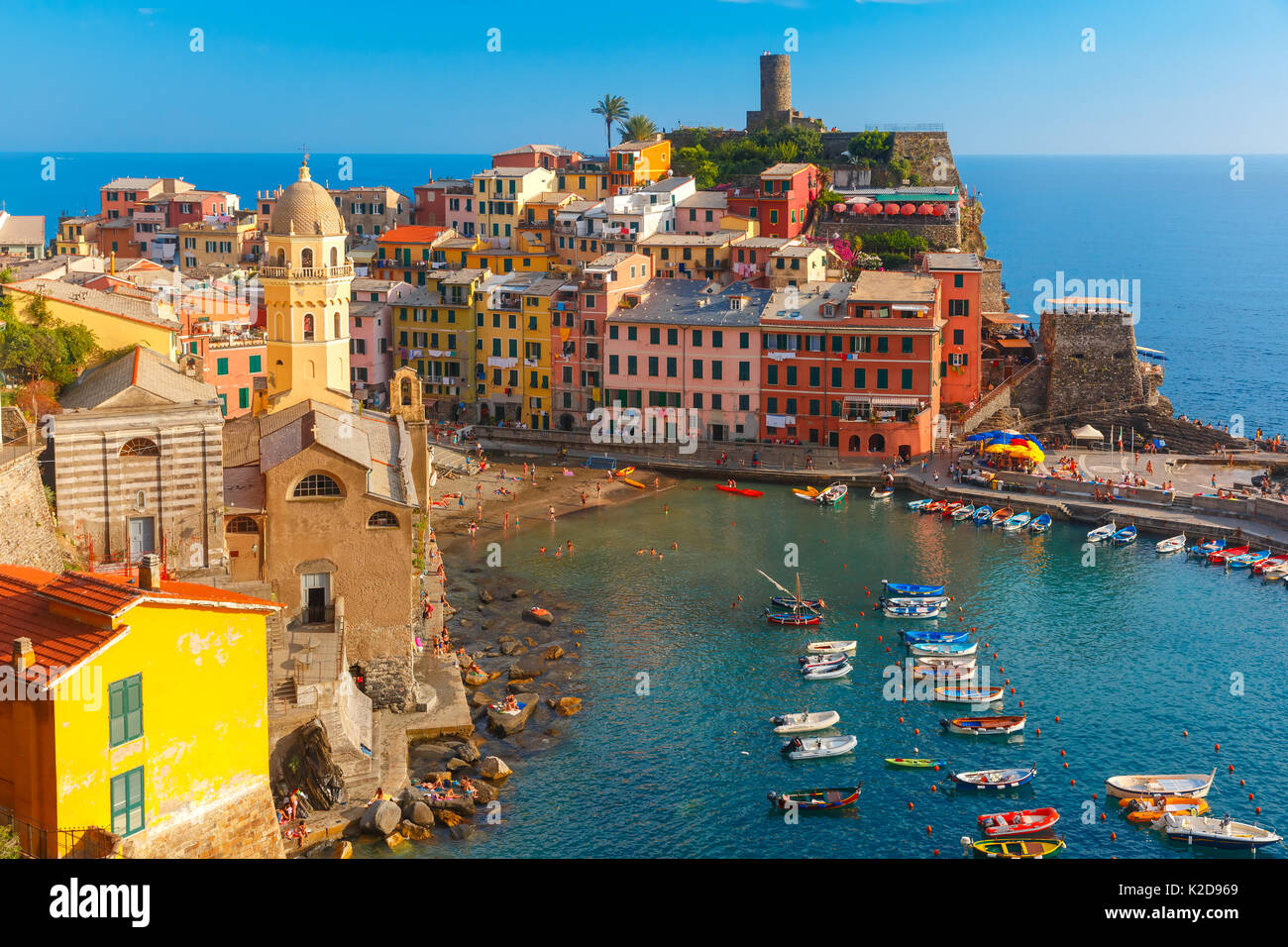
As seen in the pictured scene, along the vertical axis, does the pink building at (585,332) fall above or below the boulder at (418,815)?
above

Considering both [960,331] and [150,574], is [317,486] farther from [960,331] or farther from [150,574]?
[960,331]

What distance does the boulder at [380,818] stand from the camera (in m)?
31.4

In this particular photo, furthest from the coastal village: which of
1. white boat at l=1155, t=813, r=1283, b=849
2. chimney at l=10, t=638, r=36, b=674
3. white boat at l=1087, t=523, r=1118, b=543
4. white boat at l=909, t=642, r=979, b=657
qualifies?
white boat at l=1155, t=813, r=1283, b=849

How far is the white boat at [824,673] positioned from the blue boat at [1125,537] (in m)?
21.3

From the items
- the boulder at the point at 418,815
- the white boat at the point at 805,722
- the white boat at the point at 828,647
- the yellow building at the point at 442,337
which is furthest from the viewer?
the yellow building at the point at 442,337

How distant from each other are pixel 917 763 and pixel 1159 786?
6.12m

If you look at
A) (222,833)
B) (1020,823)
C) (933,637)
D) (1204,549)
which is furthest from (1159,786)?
(1204,549)

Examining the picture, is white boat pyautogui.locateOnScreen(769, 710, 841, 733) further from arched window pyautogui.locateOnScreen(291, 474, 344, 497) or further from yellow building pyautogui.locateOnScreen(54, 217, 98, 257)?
yellow building pyautogui.locateOnScreen(54, 217, 98, 257)

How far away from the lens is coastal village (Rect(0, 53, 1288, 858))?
23.4 metres

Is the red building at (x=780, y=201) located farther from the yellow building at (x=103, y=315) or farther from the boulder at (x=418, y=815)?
the boulder at (x=418, y=815)

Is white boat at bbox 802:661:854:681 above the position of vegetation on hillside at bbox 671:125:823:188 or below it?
below

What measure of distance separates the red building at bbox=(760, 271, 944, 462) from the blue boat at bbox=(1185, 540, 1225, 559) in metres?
16.7

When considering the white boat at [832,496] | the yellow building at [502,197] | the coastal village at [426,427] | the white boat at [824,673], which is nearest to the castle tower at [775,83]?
the coastal village at [426,427]

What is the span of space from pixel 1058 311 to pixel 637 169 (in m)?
33.4
